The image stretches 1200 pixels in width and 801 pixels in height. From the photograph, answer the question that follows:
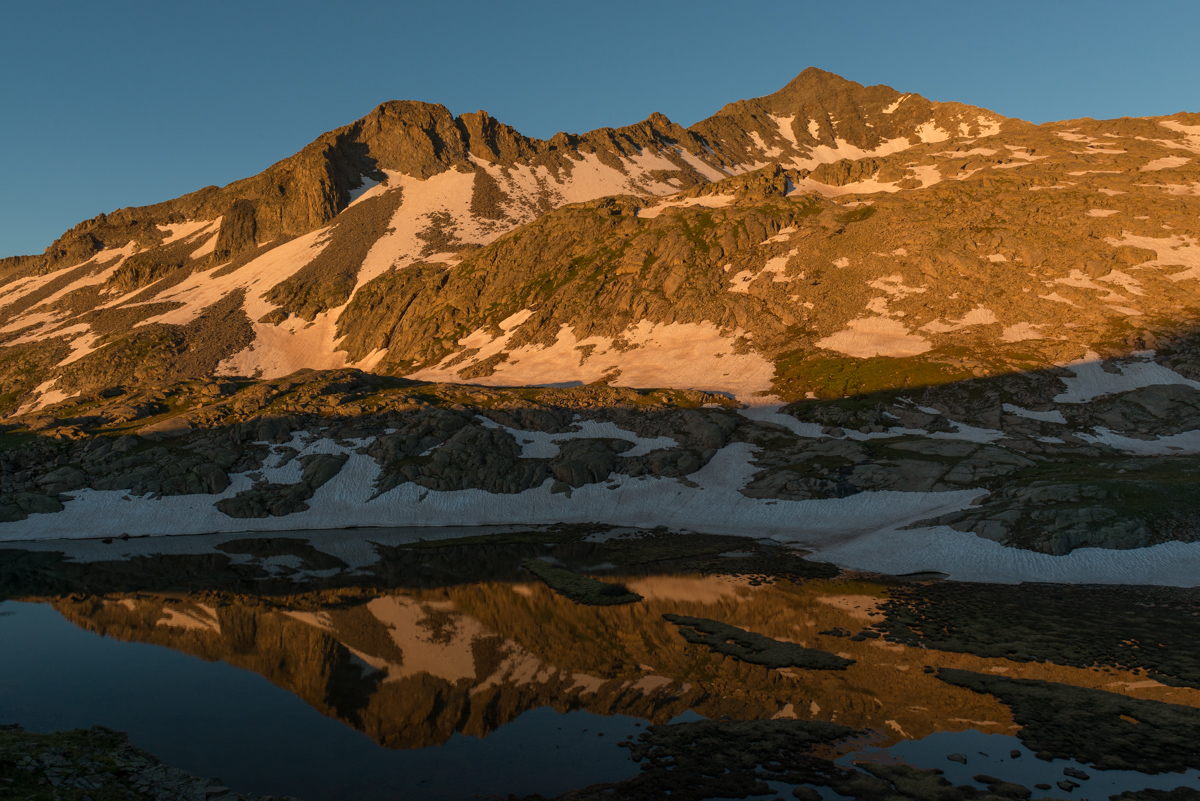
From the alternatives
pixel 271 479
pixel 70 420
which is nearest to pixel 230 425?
pixel 271 479

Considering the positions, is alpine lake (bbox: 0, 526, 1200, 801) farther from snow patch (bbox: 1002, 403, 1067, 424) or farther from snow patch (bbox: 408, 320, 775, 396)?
snow patch (bbox: 408, 320, 775, 396)

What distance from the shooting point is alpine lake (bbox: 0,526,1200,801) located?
824 inches

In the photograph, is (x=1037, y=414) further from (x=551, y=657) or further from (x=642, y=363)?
(x=551, y=657)

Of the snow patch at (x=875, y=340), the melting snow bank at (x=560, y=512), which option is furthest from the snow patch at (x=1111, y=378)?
the melting snow bank at (x=560, y=512)

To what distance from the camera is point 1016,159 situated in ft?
587

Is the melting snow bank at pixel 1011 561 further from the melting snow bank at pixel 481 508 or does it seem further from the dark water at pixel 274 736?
the dark water at pixel 274 736

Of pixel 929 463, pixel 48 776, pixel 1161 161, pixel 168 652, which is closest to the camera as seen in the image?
pixel 48 776

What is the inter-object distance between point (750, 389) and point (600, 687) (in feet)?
279

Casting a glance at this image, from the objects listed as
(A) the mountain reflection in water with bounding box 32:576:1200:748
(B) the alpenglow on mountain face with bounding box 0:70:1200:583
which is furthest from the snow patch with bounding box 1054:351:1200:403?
(A) the mountain reflection in water with bounding box 32:576:1200:748

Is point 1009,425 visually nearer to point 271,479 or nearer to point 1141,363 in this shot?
point 1141,363

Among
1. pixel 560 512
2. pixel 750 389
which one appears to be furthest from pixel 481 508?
pixel 750 389

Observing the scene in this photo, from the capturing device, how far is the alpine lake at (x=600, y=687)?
20922 mm

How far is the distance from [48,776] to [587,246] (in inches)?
6315

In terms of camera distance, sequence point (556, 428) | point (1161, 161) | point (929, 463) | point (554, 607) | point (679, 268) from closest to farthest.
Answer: point (554, 607), point (929, 463), point (556, 428), point (679, 268), point (1161, 161)
